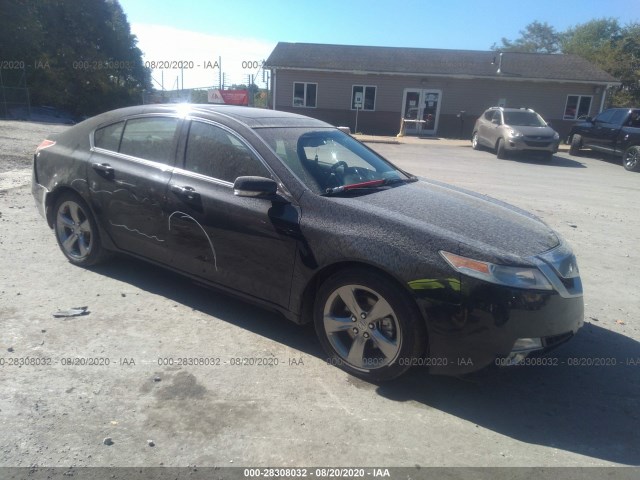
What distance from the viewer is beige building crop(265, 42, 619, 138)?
26.3 metres

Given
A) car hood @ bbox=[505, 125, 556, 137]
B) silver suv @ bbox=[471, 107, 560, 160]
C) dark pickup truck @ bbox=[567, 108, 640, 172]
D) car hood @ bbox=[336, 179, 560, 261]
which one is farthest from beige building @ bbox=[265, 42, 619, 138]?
car hood @ bbox=[336, 179, 560, 261]

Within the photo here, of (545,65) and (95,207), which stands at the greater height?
(545,65)

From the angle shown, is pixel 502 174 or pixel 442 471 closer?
pixel 442 471

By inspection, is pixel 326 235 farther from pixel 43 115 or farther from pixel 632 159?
pixel 43 115

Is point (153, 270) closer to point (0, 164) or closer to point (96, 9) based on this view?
point (0, 164)

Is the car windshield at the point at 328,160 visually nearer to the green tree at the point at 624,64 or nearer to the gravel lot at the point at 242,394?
the gravel lot at the point at 242,394

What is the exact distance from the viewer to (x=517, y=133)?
17672 mm

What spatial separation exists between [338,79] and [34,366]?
84.4 feet

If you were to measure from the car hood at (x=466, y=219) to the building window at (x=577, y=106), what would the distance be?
1035 inches

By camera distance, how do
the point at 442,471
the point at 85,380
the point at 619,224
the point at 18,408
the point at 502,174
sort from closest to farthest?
the point at 442,471 < the point at 18,408 < the point at 85,380 < the point at 619,224 < the point at 502,174

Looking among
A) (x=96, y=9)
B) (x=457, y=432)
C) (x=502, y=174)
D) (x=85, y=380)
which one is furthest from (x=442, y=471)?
(x=96, y=9)

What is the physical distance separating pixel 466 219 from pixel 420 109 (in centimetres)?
2514

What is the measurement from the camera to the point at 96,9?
33.9 metres

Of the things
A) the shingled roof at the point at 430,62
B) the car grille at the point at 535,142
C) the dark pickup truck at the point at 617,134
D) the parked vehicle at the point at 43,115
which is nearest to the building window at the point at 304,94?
the shingled roof at the point at 430,62
